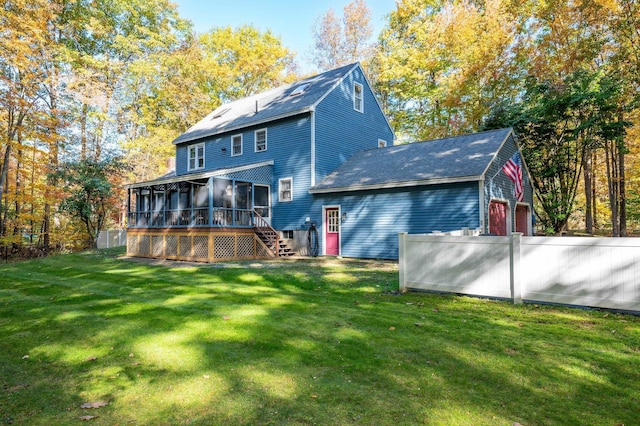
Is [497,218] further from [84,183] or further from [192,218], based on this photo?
[84,183]

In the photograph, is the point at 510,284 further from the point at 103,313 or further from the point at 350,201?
the point at 350,201

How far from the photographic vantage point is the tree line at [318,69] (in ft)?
61.9

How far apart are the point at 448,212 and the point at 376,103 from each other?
10.6 m

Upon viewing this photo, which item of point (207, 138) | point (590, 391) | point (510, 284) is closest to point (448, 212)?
Result: point (510, 284)

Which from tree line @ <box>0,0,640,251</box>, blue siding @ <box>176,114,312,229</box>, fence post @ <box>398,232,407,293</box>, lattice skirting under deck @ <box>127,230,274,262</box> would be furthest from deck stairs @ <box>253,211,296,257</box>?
tree line @ <box>0,0,640,251</box>

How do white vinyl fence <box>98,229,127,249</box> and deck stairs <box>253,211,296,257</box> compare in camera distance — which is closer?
deck stairs <box>253,211,296,257</box>

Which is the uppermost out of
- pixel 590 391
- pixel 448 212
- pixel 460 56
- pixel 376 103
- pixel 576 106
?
pixel 460 56

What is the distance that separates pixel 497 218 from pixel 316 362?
42.7 feet

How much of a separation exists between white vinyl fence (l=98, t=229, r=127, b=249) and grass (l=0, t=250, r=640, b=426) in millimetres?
21900

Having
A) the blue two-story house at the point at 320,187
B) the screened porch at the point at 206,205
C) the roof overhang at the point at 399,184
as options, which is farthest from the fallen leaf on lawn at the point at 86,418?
the screened porch at the point at 206,205

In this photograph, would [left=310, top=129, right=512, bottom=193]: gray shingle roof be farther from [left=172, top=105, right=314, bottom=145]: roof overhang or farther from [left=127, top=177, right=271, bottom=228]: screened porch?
[left=172, top=105, right=314, bottom=145]: roof overhang

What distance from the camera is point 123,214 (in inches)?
1340

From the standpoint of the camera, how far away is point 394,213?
15445 mm

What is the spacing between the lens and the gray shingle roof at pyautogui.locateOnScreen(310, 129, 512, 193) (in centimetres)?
1409
